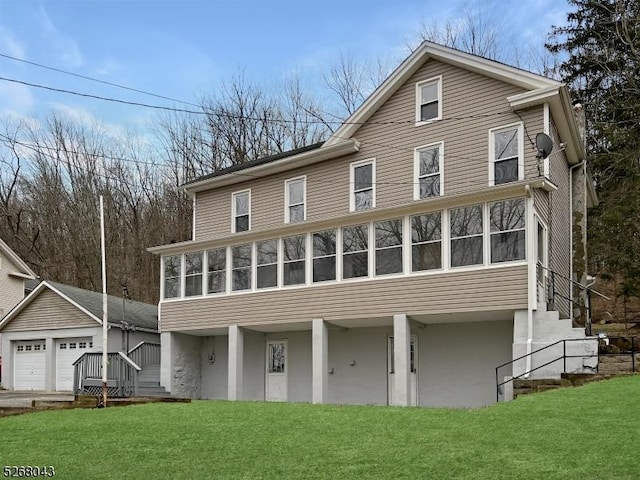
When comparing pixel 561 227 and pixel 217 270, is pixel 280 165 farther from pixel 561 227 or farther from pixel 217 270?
pixel 561 227

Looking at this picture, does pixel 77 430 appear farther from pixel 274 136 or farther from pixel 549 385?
pixel 274 136

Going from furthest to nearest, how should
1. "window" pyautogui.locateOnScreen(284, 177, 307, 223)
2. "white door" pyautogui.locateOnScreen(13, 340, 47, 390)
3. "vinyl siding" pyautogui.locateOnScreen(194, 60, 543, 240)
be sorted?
"white door" pyautogui.locateOnScreen(13, 340, 47, 390), "window" pyautogui.locateOnScreen(284, 177, 307, 223), "vinyl siding" pyautogui.locateOnScreen(194, 60, 543, 240)

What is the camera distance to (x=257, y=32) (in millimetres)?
16094

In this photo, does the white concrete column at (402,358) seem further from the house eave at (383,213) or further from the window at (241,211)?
the window at (241,211)

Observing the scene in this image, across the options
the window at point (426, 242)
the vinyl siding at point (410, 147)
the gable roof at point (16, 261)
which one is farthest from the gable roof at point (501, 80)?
the gable roof at point (16, 261)

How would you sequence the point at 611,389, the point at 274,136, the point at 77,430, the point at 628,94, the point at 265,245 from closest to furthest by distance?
the point at 77,430
the point at 611,389
the point at 265,245
the point at 628,94
the point at 274,136

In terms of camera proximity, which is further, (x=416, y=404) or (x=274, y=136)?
(x=274, y=136)

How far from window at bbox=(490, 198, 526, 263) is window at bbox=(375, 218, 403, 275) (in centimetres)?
250

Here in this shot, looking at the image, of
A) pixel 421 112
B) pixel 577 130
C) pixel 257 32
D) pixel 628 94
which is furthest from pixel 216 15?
pixel 628 94

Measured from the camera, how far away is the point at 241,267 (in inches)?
830

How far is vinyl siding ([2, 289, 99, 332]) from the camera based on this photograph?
25.5m

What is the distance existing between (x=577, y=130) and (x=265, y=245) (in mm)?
9188

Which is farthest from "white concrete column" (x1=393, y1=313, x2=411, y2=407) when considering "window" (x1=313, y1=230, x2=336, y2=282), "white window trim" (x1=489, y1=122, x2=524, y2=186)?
"white window trim" (x1=489, y1=122, x2=524, y2=186)

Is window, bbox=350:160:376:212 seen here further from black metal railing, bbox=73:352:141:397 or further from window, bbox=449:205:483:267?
black metal railing, bbox=73:352:141:397
